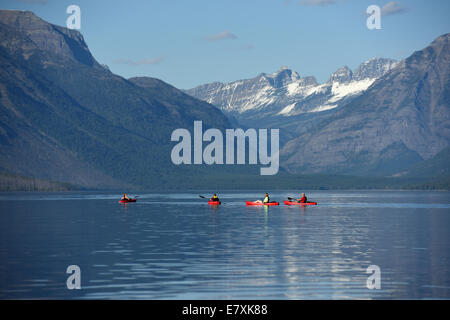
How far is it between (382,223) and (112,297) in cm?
7397

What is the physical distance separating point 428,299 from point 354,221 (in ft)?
242

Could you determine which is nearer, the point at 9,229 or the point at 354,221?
the point at 9,229

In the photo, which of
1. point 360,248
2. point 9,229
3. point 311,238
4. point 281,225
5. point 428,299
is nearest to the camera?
point 428,299

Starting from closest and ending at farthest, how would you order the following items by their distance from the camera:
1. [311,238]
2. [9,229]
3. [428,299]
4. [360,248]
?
[428,299] → [360,248] → [311,238] → [9,229]

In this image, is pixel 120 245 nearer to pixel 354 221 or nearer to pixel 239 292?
pixel 239 292

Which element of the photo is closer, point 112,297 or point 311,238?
point 112,297

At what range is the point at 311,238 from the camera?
8538 centimetres

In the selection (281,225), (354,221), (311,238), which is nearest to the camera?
(311,238)
